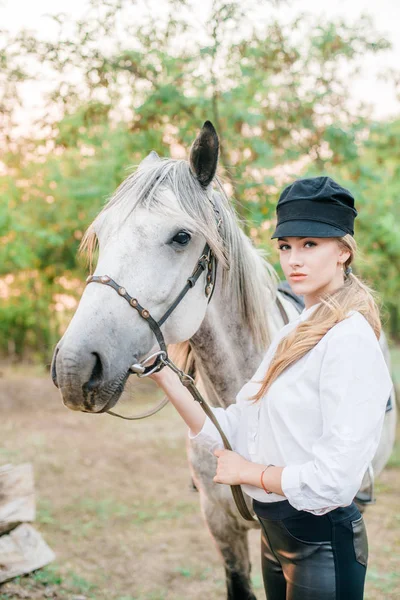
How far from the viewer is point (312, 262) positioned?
1399mm

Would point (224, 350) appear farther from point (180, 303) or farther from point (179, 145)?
point (179, 145)

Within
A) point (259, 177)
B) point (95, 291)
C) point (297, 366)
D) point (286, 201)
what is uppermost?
point (259, 177)

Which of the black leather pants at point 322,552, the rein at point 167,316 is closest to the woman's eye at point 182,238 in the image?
the rein at point 167,316

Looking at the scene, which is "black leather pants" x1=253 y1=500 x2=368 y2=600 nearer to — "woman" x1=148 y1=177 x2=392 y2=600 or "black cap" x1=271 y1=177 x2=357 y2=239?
"woman" x1=148 y1=177 x2=392 y2=600

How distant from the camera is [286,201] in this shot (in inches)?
57.4

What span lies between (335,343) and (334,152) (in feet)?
13.8

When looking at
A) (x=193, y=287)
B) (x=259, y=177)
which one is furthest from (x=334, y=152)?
(x=193, y=287)

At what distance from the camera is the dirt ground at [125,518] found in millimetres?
3557

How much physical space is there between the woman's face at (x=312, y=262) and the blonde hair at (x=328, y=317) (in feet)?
0.11

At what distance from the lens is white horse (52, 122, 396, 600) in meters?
1.48

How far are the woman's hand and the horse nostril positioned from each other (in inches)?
18.2

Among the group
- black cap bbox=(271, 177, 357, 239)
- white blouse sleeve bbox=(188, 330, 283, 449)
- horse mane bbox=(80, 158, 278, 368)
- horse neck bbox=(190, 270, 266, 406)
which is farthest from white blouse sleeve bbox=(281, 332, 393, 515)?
horse neck bbox=(190, 270, 266, 406)

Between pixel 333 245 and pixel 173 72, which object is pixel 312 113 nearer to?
pixel 173 72

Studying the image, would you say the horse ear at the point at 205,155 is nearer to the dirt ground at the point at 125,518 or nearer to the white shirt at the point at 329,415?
the white shirt at the point at 329,415
